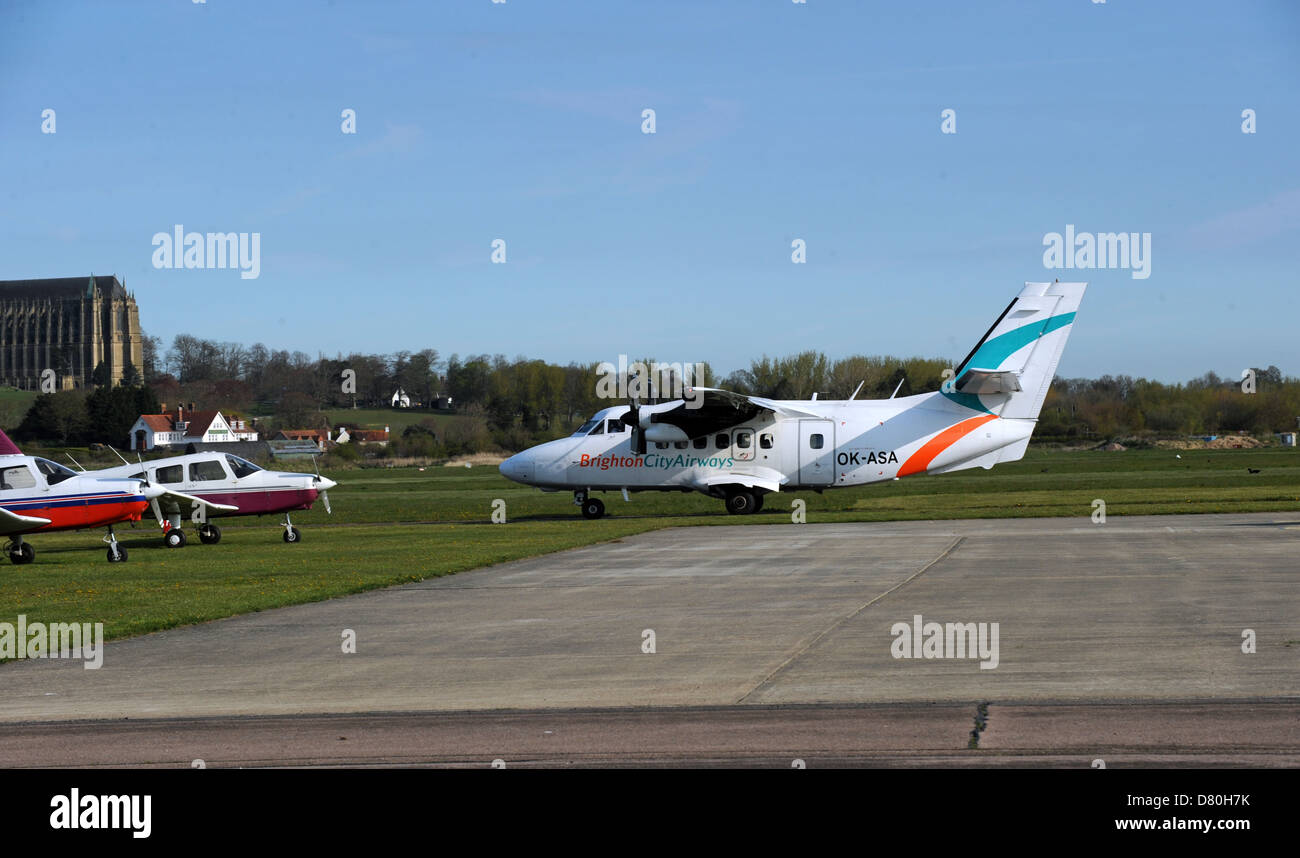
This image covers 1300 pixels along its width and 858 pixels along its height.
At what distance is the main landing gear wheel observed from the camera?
26094 mm

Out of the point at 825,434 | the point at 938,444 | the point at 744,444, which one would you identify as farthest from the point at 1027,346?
the point at 744,444

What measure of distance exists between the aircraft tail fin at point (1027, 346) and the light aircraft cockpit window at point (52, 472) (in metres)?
23.6

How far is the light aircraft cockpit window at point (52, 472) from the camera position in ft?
85.8

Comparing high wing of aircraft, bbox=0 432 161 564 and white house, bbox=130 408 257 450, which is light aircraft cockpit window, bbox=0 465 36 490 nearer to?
high wing of aircraft, bbox=0 432 161 564

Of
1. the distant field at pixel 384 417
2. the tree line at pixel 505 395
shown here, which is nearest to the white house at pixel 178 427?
the tree line at pixel 505 395

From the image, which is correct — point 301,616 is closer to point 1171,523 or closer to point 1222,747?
point 1222,747

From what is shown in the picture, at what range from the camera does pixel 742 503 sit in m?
36.6

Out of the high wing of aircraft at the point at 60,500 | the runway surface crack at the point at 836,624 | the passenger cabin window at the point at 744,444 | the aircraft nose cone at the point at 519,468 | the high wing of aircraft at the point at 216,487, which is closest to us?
the runway surface crack at the point at 836,624

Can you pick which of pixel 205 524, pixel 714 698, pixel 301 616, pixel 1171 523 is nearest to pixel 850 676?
pixel 714 698

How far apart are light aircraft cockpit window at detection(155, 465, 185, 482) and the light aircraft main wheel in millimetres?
16036

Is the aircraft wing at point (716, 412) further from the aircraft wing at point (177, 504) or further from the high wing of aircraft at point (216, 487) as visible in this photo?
the aircraft wing at point (177, 504)

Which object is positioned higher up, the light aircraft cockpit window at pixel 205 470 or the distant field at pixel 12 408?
the distant field at pixel 12 408

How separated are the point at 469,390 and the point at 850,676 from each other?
341 ft

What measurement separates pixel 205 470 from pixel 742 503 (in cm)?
1571
